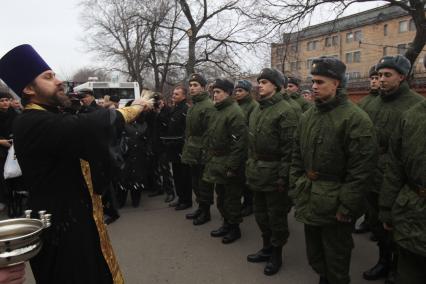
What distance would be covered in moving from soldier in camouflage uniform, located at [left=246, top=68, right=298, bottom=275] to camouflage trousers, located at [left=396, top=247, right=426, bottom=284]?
1448 millimetres

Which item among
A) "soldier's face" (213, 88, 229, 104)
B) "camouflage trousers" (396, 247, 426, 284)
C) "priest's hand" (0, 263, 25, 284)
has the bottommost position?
"camouflage trousers" (396, 247, 426, 284)

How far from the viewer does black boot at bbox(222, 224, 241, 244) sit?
190 inches

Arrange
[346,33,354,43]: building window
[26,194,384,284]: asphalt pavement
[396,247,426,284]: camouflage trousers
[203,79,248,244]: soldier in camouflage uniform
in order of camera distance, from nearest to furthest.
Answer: [396,247,426,284]: camouflage trousers
[26,194,384,284]: asphalt pavement
[203,79,248,244]: soldier in camouflage uniform
[346,33,354,43]: building window

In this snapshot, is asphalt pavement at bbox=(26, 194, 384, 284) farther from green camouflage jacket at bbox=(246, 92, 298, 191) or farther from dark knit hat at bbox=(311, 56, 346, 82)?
dark knit hat at bbox=(311, 56, 346, 82)

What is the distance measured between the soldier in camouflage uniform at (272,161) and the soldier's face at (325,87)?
0.82 m

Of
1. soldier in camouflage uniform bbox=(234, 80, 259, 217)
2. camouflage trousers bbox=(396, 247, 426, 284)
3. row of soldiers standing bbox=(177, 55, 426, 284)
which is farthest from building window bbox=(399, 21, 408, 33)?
camouflage trousers bbox=(396, 247, 426, 284)

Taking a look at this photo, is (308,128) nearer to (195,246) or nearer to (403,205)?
(403,205)

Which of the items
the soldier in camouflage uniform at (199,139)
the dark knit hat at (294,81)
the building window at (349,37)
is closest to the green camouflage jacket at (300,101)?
the dark knit hat at (294,81)

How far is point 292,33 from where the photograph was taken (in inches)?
494

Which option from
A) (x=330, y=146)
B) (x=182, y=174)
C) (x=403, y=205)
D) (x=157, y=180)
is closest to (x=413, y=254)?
(x=403, y=205)

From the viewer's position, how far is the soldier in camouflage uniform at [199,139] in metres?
5.52

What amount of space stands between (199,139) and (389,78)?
283cm

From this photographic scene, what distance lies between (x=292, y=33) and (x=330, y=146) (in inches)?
410

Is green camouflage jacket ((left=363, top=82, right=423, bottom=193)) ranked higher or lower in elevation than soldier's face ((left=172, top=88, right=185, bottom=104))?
lower
